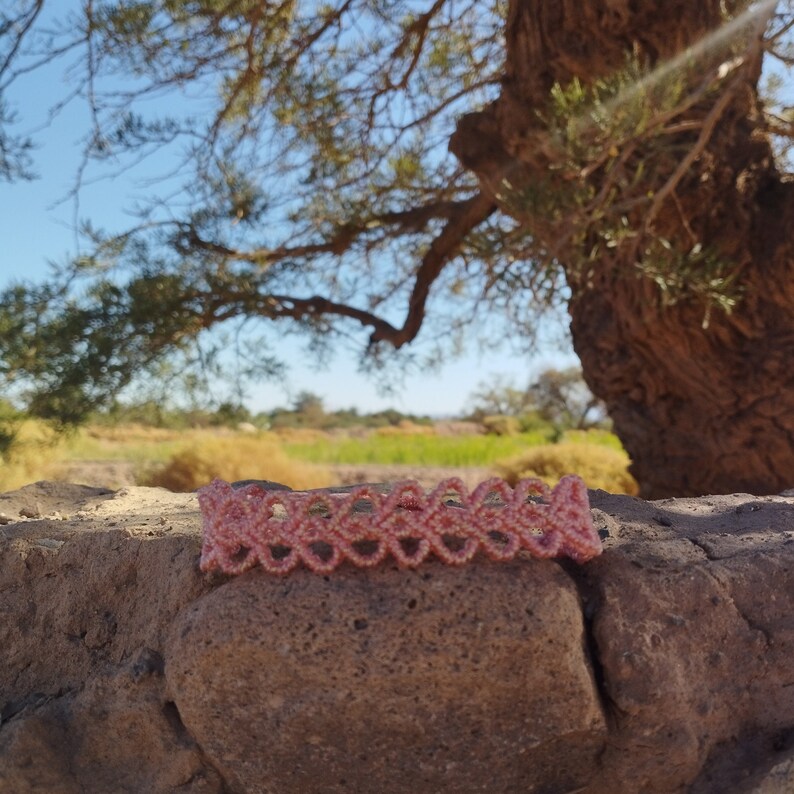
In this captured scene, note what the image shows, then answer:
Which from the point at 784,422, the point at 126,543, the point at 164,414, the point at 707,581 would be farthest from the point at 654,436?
the point at 126,543

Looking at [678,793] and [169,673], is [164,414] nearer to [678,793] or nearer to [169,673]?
[169,673]

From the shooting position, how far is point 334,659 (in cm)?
109

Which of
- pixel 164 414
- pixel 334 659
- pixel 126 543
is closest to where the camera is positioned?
pixel 334 659

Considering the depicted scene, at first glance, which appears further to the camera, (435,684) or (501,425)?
(501,425)

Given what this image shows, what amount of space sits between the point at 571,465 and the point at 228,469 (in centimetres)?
294

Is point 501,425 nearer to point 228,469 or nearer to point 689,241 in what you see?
point 228,469

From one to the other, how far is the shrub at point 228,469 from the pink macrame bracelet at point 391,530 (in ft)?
17.9

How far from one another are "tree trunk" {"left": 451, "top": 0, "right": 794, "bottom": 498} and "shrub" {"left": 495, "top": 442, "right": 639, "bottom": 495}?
2.82 m

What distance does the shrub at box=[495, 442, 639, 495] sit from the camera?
646 cm

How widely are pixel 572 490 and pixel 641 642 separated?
0.25m

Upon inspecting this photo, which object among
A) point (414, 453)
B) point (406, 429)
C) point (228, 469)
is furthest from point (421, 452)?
point (406, 429)

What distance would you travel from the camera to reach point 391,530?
3.93ft

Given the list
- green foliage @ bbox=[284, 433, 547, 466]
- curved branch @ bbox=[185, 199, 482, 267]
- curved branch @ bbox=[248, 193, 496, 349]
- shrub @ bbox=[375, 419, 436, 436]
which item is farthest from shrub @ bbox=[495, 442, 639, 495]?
shrub @ bbox=[375, 419, 436, 436]

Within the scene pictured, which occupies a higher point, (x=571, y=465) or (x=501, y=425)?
(x=501, y=425)
